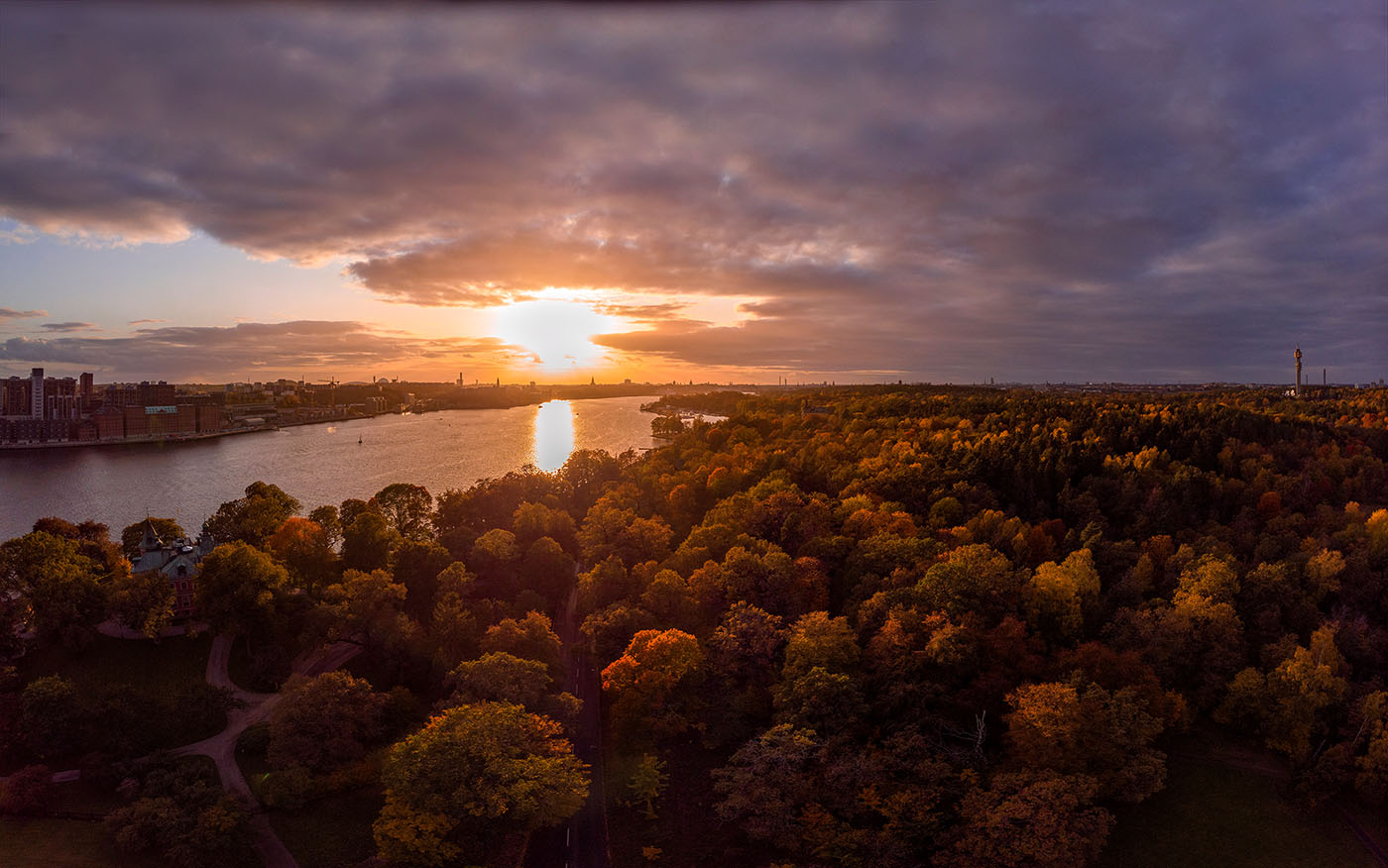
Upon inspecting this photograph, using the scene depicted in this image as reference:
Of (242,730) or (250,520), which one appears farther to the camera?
(250,520)

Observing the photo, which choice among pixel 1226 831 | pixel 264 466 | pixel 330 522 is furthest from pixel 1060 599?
pixel 264 466

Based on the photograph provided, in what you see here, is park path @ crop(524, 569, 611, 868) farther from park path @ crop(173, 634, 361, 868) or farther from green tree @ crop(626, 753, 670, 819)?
park path @ crop(173, 634, 361, 868)

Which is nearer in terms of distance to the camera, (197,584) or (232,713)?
(232,713)

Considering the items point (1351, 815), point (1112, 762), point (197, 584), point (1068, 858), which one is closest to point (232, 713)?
point (197, 584)

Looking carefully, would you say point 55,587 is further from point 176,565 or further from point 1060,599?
point 1060,599

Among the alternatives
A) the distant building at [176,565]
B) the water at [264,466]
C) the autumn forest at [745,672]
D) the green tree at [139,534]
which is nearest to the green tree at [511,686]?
the autumn forest at [745,672]

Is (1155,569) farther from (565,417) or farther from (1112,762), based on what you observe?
(565,417)
